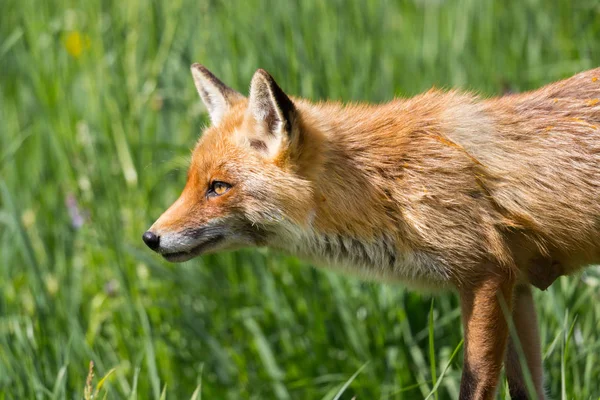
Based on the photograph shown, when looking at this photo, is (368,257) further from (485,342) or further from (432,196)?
(485,342)

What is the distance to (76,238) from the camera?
4.94 metres

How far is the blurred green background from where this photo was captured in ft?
13.4

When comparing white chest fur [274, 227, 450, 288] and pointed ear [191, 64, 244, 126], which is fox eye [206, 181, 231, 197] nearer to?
white chest fur [274, 227, 450, 288]

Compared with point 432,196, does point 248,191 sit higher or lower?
higher

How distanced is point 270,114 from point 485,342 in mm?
1230

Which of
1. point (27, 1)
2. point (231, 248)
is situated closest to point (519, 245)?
point (231, 248)

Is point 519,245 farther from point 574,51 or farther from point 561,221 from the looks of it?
point 574,51

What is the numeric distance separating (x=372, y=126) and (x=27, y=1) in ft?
12.2

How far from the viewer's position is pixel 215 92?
3.72 metres

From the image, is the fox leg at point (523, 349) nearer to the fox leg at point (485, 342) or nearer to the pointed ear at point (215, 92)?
the fox leg at point (485, 342)

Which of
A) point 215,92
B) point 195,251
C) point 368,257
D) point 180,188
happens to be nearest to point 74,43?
point 180,188

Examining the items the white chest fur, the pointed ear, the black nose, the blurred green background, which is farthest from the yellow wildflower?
the white chest fur

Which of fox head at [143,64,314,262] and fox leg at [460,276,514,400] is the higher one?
fox head at [143,64,314,262]

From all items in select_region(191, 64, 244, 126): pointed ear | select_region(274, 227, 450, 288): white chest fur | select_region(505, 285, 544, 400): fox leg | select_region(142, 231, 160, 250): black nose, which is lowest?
select_region(505, 285, 544, 400): fox leg
